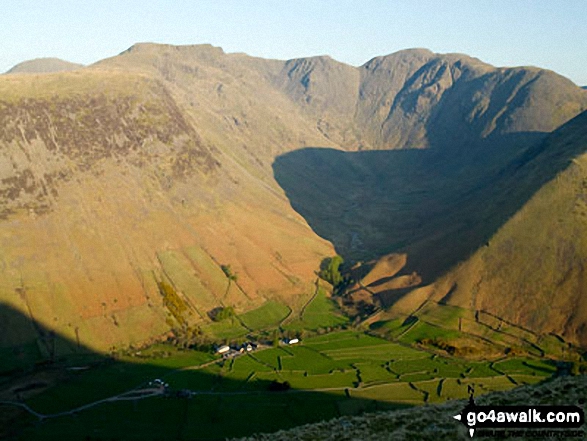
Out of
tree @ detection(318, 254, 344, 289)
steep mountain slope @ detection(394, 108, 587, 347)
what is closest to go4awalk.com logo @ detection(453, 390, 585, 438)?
steep mountain slope @ detection(394, 108, 587, 347)

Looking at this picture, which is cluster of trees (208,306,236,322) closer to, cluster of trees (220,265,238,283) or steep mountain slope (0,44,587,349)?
steep mountain slope (0,44,587,349)

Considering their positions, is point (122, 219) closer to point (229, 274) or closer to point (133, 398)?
point (229, 274)

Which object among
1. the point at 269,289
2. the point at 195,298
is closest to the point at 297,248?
the point at 269,289

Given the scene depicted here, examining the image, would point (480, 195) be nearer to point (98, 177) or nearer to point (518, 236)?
point (518, 236)

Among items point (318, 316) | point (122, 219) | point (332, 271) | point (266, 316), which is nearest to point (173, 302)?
point (266, 316)

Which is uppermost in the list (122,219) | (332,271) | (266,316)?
(122,219)

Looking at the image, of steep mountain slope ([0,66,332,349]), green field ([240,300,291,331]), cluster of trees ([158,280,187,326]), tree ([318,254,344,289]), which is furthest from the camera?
tree ([318,254,344,289])
